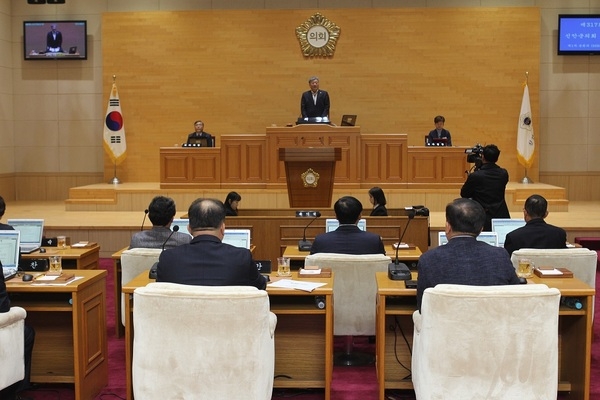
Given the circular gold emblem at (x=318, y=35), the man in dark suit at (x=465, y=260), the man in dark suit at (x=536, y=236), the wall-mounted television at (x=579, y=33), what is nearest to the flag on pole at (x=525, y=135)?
the wall-mounted television at (x=579, y=33)

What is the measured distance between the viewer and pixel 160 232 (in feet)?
17.8

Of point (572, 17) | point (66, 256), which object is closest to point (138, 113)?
point (572, 17)

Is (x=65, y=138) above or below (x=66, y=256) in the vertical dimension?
above

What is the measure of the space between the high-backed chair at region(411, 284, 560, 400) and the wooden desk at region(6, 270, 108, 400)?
2.09 m

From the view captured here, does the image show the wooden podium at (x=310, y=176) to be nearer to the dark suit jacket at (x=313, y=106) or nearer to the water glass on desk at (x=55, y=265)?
the dark suit jacket at (x=313, y=106)

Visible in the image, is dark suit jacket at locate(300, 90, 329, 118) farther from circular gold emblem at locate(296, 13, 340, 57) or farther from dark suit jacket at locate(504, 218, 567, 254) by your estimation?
dark suit jacket at locate(504, 218, 567, 254)

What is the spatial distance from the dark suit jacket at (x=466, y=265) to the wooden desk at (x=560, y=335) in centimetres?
49

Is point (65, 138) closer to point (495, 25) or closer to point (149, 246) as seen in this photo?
point (495, 25)

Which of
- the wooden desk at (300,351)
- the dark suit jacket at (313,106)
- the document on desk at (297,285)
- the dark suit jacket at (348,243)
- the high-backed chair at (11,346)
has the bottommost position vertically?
the wooden desk at (300,351)

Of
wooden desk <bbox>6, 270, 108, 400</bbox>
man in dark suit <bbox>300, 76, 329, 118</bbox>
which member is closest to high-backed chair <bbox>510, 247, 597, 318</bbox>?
wooden desk <bbox>6, 270, 108, 400</bbox>

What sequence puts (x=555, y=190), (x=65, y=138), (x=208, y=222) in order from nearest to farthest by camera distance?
(x=208, y=222) < (x=555, y=190) < (x=65, y=138)

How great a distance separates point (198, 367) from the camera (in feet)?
11.0

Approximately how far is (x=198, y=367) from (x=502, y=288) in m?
1.36

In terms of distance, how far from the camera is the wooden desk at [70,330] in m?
4.40
